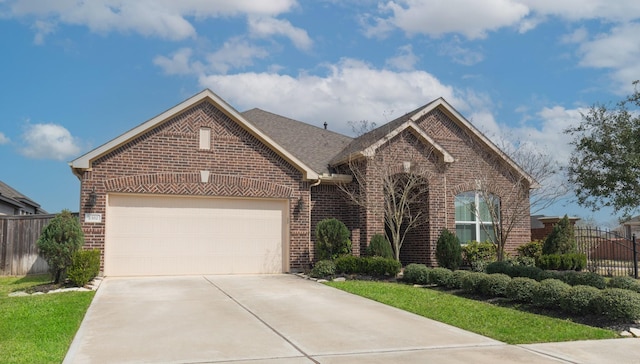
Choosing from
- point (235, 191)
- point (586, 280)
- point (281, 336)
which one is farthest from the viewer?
point (235, 191)

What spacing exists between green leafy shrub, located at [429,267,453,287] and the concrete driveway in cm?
276

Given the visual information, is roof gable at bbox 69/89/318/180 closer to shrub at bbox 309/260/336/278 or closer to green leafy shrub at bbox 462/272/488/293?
shrub at bbox 309/260/336/278

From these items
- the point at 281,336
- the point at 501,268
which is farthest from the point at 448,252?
the point at 281,336

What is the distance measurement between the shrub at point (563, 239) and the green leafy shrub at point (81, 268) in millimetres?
13887

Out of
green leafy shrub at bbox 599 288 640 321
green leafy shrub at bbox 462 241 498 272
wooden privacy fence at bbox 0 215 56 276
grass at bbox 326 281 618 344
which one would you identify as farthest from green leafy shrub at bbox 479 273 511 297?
wooden privacy fence at bbox 0 215 56 276

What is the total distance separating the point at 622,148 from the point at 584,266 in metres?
7.23

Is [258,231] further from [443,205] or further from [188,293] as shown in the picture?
[443,205]

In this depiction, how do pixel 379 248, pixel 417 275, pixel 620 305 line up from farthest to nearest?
pixel 379 248 → pixel 417 275 → pixel 620 305

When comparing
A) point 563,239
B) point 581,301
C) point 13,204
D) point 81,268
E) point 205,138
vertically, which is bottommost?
point 581,301

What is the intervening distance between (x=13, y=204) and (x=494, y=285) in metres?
23.0

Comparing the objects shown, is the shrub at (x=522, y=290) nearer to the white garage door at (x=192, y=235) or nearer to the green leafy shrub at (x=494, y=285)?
the green leafy shrub at (x=494, y=285)

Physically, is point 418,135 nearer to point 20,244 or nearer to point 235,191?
point 235,191

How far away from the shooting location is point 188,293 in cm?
1225

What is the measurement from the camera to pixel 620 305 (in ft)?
29.6
